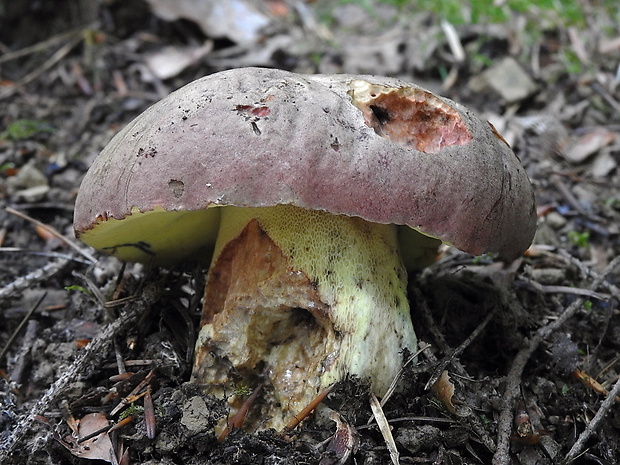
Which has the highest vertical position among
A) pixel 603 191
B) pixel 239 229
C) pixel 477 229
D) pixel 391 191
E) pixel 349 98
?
pixel 349 98

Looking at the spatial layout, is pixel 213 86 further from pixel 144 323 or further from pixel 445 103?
pixel 144 323

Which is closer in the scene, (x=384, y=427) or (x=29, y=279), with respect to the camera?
(x=384, y=427)

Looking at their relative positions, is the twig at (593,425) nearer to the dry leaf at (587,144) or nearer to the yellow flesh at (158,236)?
the yellow flesh at (158,236)

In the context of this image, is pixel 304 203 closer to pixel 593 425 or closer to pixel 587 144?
pixel 593 425

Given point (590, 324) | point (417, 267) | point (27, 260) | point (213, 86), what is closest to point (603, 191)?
point (590, 324)

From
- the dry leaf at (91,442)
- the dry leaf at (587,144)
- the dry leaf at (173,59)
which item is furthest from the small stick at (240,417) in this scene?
the dry leaf at (173,59)

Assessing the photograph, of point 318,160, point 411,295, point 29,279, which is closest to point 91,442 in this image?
point 29,279
